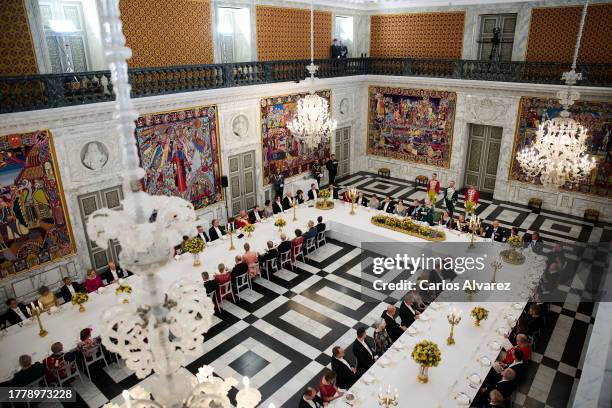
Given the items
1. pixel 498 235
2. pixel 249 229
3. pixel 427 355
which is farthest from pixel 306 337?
pixel 498 235

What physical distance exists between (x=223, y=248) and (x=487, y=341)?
624 cm

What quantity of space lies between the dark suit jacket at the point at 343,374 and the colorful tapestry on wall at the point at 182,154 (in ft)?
24.1

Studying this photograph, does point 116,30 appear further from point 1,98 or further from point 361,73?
point 361,73

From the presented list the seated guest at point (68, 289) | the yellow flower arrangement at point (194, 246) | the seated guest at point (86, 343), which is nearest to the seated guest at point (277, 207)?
the yellow flower arrangement at point (194, 246)

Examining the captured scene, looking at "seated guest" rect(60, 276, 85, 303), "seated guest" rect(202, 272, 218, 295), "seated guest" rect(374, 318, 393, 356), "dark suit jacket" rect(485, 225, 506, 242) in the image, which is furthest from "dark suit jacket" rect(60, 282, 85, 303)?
"dark suit jacket" rect(485, 225, 506, 242)

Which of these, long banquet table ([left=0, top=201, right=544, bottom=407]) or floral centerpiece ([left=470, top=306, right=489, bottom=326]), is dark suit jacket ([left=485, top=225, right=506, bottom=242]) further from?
floral centerpiece ([left=470, top=306, right=489, bottom=326])

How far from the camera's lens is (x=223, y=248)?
10.7 m

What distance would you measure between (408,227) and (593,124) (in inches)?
292

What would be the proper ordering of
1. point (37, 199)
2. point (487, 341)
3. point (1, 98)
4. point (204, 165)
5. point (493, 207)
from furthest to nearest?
1. point (493, 207)
2. point (204, 165)
3. point (37, 199)
4. point (1, 98)
5. point (487, 341)

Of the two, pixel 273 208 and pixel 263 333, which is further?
pixel 273 208

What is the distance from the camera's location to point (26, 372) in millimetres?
6844

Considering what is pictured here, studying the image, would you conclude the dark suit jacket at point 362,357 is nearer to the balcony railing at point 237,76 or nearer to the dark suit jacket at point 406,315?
the dark suit jacket at point 406,315

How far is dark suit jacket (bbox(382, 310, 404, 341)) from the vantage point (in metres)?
7.95

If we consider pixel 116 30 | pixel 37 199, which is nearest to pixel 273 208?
pixel 37 199
